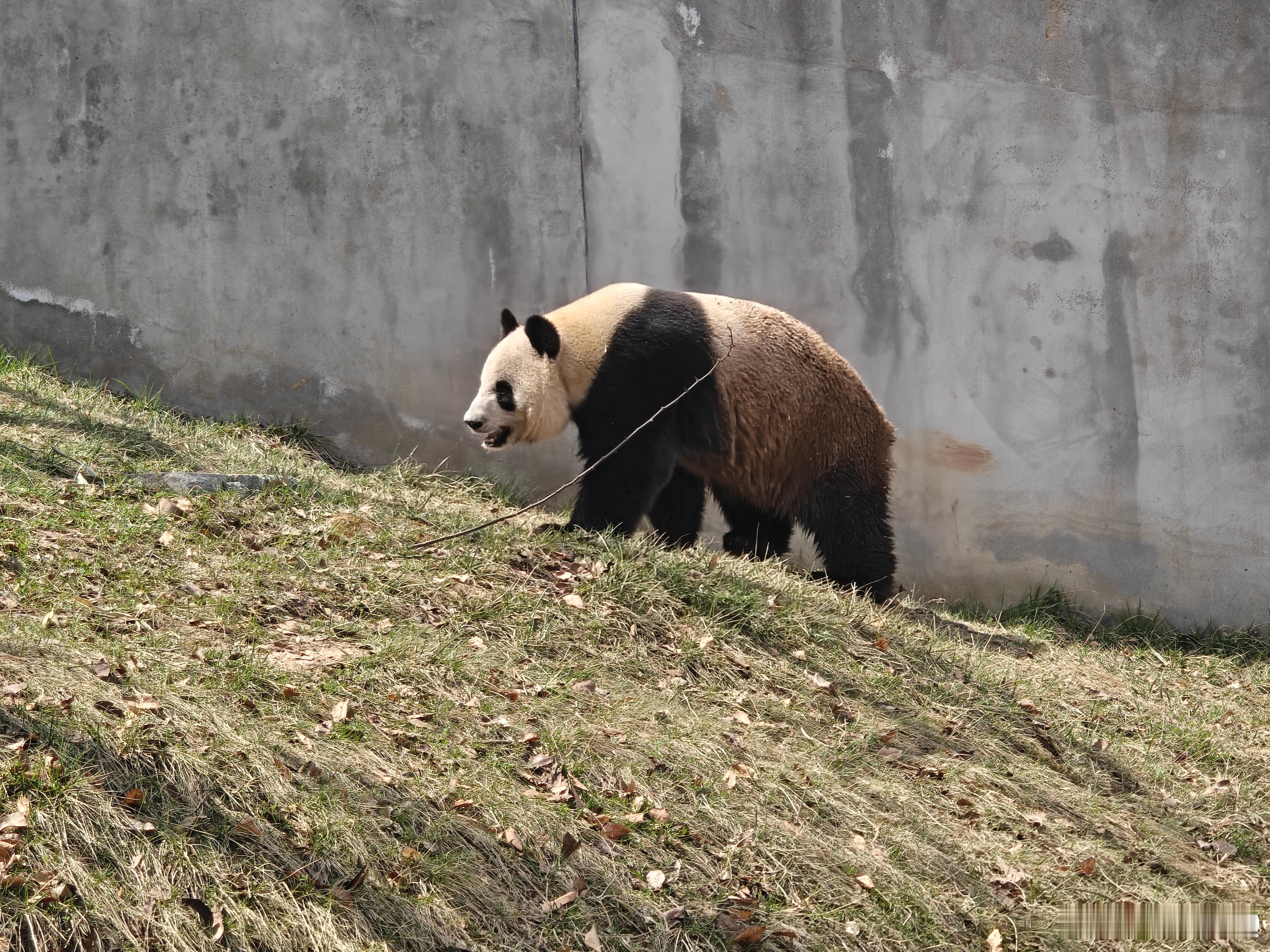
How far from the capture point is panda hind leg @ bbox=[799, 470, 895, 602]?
737 cm

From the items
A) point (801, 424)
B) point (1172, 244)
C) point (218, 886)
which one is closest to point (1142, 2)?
point (1172, 244)

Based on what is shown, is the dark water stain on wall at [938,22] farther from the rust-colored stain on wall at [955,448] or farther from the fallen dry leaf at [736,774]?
the fallen dry leaf at [736,774]

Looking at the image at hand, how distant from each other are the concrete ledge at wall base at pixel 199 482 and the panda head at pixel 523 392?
1273 millimetres

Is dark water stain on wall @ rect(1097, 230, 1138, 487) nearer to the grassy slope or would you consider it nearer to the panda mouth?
the grassy slope

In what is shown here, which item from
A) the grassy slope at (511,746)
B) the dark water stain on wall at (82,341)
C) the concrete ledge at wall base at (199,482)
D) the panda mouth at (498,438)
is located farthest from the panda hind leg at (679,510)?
the dark water stain on wall at (82,341)

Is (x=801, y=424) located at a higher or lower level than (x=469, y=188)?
lower

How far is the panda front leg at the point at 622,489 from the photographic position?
656 centimetres

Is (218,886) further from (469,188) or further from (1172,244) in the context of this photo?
(1172,244)

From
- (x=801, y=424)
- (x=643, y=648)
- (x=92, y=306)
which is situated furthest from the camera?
(x=92, y=306)

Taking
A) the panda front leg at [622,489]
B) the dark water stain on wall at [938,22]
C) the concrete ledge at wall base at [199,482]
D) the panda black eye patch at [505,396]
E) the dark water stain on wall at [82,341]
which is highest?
the dark water stain on wall at [938,22]

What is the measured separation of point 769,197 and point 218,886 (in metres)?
6.65

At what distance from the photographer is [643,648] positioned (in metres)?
5.37

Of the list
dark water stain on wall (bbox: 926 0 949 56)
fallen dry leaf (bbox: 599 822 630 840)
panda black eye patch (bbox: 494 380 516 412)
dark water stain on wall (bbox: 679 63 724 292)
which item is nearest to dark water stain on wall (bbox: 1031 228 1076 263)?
dark water stain on wall (bbox: 926 0 949 56)

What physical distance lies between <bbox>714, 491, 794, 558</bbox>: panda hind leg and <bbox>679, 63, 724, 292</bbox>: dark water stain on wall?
185cm
